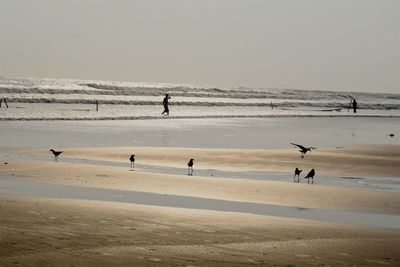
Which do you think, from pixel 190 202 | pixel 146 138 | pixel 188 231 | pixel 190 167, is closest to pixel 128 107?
pixel 146 138

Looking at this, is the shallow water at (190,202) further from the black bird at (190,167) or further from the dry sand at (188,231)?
the black bird at (190,167)

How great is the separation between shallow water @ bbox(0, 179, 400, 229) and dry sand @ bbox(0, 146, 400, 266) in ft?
1.84

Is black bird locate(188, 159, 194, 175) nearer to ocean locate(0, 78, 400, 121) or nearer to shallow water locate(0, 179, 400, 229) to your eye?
shallow water locate(0, 179, 400, 229)

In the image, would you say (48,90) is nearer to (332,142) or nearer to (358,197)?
(332,142)

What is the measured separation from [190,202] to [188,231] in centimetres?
340

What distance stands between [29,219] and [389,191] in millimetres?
8902

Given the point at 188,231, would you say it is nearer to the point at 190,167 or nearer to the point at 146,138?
the point at 190,167

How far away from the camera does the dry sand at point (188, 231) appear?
7398 mm

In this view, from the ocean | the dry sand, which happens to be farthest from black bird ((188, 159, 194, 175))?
the ocean

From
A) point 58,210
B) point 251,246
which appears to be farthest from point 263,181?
point 251,246

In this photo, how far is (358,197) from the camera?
13.7 metres

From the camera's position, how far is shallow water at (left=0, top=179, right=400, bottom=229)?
11141 mm

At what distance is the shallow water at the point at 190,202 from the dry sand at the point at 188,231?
562 mm

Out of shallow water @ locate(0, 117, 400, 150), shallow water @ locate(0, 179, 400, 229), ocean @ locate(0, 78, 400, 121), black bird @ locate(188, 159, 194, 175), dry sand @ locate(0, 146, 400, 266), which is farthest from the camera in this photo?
ocean @ locate(0, 78, 400, 121)
